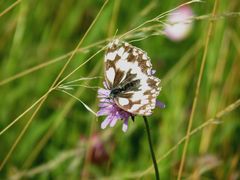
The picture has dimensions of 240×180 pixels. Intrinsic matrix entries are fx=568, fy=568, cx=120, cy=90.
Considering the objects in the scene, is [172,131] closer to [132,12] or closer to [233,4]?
[233,4]

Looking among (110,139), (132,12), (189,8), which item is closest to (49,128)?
(110,139)

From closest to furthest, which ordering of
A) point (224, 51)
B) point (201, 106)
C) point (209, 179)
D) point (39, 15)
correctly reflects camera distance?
point (209, 179), point (224, 51), point (201, 106), point (39, 15)

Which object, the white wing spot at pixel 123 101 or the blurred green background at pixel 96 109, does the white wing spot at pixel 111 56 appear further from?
the blurred green background at pixel 96 109

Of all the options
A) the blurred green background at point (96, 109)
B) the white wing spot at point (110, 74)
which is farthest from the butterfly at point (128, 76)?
the blurred green background at point (96, 109)

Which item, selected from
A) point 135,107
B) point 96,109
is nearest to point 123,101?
point 135,107

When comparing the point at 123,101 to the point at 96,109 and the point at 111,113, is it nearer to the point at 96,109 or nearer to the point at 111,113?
the point at 111,113
